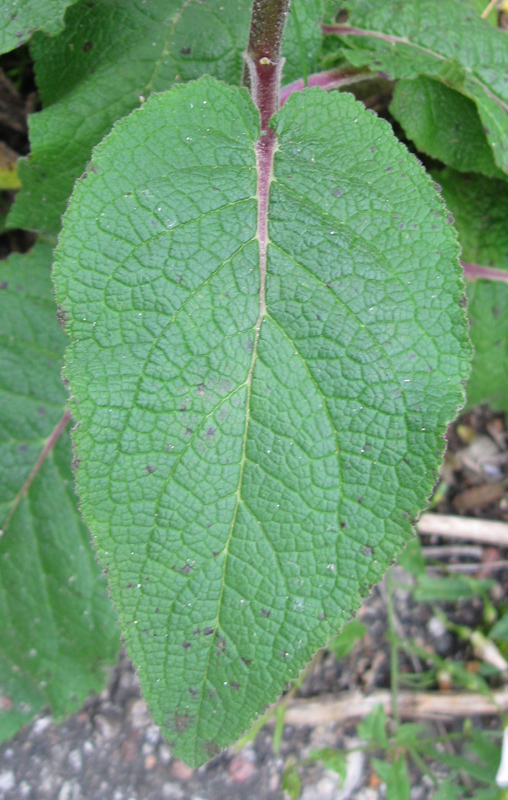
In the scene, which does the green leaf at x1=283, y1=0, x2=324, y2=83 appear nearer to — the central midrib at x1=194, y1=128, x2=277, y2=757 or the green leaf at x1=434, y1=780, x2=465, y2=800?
the central midrib at x1=194, y1=128, x2=277, y2=757

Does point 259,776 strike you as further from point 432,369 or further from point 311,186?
point 311,186

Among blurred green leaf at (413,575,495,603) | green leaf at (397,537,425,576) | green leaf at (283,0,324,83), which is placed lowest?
blurred green leaf at (413,575,495,603)

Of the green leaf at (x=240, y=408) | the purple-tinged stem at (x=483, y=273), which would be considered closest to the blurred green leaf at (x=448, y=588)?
the purple-tinged stem at (x=483, y=273)

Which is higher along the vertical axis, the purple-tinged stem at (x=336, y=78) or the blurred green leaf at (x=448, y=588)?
the purple-tinged stem at (x=336, y=78)

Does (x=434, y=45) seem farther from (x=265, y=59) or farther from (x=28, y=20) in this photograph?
(x=28, y=20)

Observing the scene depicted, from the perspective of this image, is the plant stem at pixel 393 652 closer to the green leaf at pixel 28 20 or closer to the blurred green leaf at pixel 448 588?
→ the blurred green leaf at pixel 448 588

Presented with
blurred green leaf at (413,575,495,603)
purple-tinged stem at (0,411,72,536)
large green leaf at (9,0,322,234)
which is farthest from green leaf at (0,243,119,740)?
blurred green leaf at (413,575,495,603)
